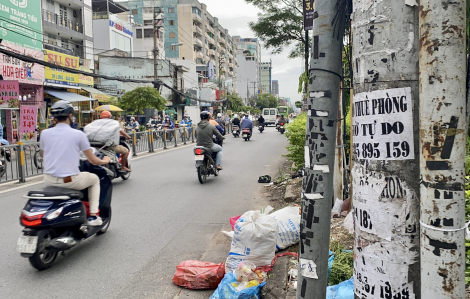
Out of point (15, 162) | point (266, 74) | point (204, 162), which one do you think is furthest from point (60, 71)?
point (266, 74)

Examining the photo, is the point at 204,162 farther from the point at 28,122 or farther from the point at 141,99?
the point at 141,99

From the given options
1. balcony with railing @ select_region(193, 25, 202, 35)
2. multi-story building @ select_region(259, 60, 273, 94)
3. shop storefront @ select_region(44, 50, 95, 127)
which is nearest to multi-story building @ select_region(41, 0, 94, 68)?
shop storefront @ select_region(44, 50, 95, 127)

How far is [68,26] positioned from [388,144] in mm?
33099

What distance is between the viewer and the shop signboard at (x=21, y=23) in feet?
66.2

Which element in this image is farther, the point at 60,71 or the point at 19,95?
the point at 60,71

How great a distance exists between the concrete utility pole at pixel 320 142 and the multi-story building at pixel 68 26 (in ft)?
93.7

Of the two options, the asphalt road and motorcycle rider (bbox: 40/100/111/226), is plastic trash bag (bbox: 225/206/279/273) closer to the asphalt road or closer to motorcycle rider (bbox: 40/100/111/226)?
the asphalt road

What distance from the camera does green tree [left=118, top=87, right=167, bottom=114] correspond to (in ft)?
99.2

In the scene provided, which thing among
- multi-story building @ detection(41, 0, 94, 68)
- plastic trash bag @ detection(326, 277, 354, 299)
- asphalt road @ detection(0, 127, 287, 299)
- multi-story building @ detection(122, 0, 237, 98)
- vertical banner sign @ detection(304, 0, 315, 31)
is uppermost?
multi-story building @ detection(122, 0, 237, 98)

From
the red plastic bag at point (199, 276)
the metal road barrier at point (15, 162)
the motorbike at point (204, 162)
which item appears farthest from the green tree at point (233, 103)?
the red plastic bag at point (199, 276)

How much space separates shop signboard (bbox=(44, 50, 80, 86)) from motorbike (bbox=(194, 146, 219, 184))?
1569 cm

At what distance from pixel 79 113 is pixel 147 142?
11080 millimetres

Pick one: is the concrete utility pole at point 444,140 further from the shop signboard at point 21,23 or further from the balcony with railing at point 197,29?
the balcony with railing at point 197,29

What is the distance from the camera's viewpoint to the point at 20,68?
63.7 feet
